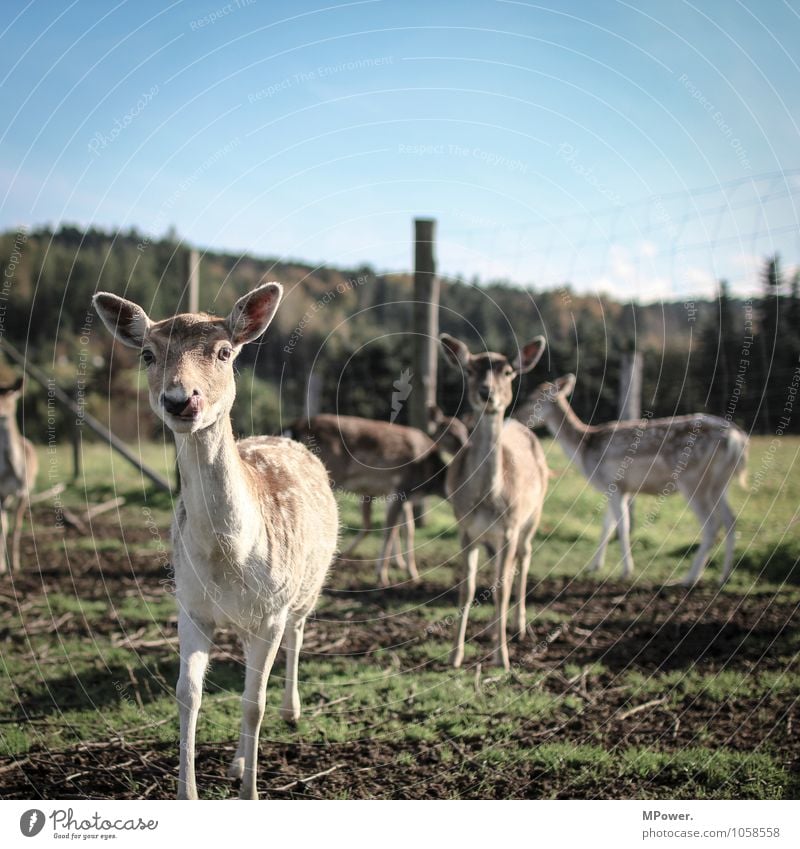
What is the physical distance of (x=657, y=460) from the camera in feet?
29.9

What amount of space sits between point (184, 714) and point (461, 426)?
5.53 meters

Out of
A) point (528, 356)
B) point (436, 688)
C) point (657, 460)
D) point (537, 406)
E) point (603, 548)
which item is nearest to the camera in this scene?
point (436, 688)

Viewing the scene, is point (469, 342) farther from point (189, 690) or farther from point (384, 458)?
point (189, 690)

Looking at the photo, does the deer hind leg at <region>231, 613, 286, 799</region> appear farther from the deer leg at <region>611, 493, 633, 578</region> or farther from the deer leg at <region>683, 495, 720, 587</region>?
the deer leg at <region>611, 493, 633, 578</region>

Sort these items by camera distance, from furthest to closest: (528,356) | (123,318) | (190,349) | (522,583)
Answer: (522,583) → (528,356) → (123,318) → (190,349)

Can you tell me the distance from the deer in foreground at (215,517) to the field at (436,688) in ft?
2.51

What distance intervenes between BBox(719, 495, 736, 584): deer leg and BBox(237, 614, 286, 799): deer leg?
5.63m

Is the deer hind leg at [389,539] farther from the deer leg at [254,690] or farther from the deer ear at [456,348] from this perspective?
the deer leg at [254,690]

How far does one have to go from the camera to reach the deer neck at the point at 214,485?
3.71 meters
